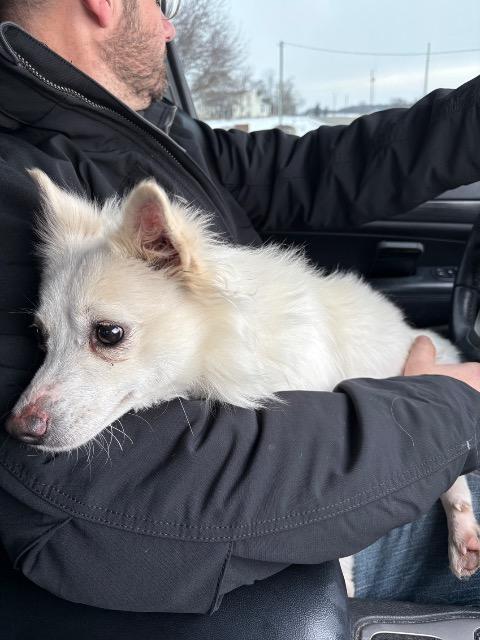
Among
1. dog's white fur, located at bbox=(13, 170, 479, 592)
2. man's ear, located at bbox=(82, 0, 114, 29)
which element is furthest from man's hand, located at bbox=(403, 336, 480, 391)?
man's ear, located at bbox=(82, 0, 114, 29)

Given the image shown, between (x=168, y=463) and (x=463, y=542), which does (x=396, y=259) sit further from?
(x=168, y=463)

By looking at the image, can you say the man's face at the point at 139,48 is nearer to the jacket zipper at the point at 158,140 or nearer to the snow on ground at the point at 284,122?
the jacket zipper at the point at 158,140

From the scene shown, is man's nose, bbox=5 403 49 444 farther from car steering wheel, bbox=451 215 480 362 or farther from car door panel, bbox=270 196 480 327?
car door panel, bbox=270 196 480 327

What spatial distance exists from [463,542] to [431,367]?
0.65 meters

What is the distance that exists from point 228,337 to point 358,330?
2.41 ft

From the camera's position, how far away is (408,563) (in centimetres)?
175

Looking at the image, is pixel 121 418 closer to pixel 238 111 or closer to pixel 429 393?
pixel 429 393

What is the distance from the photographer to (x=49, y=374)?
4.55ft

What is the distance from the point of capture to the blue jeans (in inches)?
67.8

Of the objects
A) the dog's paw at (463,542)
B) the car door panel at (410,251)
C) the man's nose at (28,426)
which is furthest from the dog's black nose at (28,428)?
the car door panel at (410,251)

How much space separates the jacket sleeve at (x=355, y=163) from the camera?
220 centimetres

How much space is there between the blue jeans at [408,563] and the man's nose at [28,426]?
42.7 inches

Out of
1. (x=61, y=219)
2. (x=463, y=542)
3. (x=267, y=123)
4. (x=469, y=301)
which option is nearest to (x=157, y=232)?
(x=61, y=219)

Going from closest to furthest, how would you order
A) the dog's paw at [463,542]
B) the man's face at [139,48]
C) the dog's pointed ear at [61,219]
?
the dog's pointed ear at [61,219]
the dog's paw at [463,542]
the man's face at [139,48]
